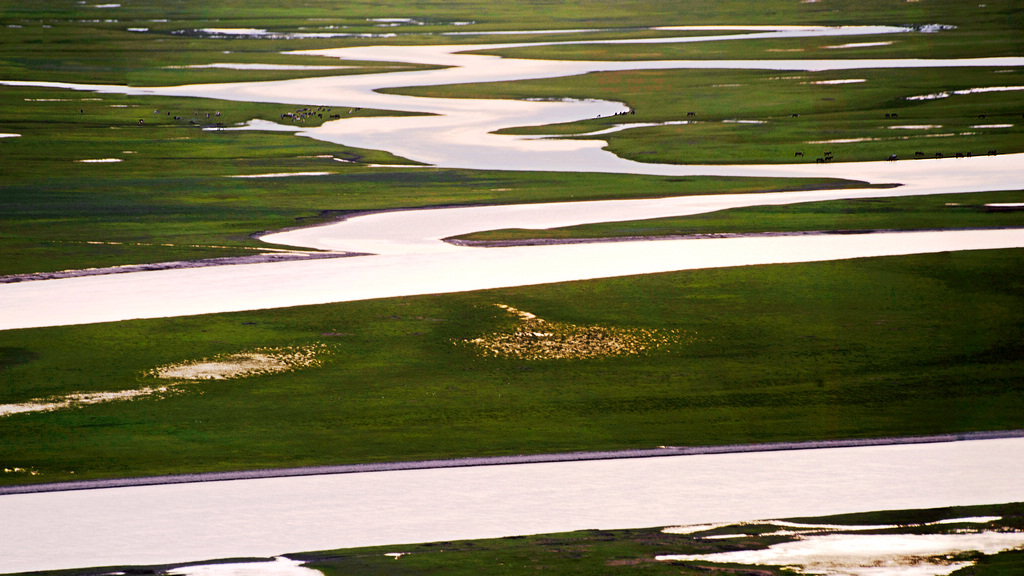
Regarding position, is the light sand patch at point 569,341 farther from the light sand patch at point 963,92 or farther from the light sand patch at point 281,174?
the light sand patch at point 963,92

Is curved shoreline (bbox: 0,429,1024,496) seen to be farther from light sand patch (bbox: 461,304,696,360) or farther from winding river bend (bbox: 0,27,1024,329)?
winding river bend (bbox: 0,27,1024,329)

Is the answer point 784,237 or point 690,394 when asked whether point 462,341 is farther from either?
point 784,237

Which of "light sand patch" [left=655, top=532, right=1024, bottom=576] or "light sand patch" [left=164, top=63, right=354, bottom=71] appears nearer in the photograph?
"light sand patch" [left=655, top=532, right=1024, bottom=576]

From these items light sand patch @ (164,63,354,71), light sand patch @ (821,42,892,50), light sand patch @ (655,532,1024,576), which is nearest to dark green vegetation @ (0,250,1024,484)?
light sand patch @ (655,532,1024,576)

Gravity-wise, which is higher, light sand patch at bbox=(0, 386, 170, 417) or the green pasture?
light sand patch at bbox=(0, 386, 170, 417)

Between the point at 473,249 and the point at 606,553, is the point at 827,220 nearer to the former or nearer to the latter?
the point at 473,249

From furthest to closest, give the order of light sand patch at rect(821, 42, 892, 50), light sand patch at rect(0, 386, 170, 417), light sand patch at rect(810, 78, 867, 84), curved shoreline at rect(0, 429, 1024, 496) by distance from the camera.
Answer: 1. light sand patch at rect(821, 42, 892, 50)
2. light sand patch at rect(810, 78, 867, 84)
3. light sand patch at rect(0, 386, 170, 417)
4. curved shoreline at rect(0, 429, 1024, 496)
